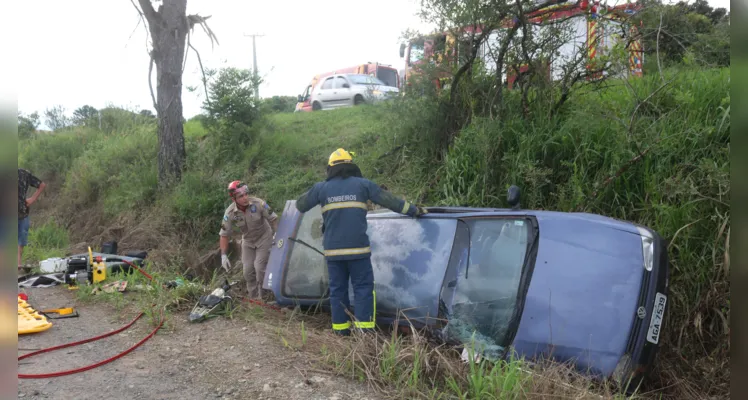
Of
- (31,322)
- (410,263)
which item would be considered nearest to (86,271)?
(31,322)

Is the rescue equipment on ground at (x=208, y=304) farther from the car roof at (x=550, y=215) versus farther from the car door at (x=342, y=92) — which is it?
the car door at (x=342, y=92)

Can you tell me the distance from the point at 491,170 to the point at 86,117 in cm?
1347

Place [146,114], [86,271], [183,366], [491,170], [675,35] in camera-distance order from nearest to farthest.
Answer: [183,366] → [675,35] → [491,170] → [86,271] → [146,114]

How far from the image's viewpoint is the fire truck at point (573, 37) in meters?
6.21

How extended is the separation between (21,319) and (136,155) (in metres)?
6.94

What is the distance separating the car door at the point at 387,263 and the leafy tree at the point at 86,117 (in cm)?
1177

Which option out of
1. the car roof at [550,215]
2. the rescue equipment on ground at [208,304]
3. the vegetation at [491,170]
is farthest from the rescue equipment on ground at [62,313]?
the car roof at [550,215]

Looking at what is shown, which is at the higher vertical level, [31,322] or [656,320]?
[656,320]

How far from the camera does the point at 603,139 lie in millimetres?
5531

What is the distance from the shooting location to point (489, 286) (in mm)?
3693

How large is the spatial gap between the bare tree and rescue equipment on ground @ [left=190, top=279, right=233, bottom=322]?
484cm

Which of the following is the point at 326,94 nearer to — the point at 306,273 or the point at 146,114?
the point at 146,114

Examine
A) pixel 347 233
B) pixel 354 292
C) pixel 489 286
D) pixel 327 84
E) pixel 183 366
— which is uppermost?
pixel 327 84

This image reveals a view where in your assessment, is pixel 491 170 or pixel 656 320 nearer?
pixel 656 320
